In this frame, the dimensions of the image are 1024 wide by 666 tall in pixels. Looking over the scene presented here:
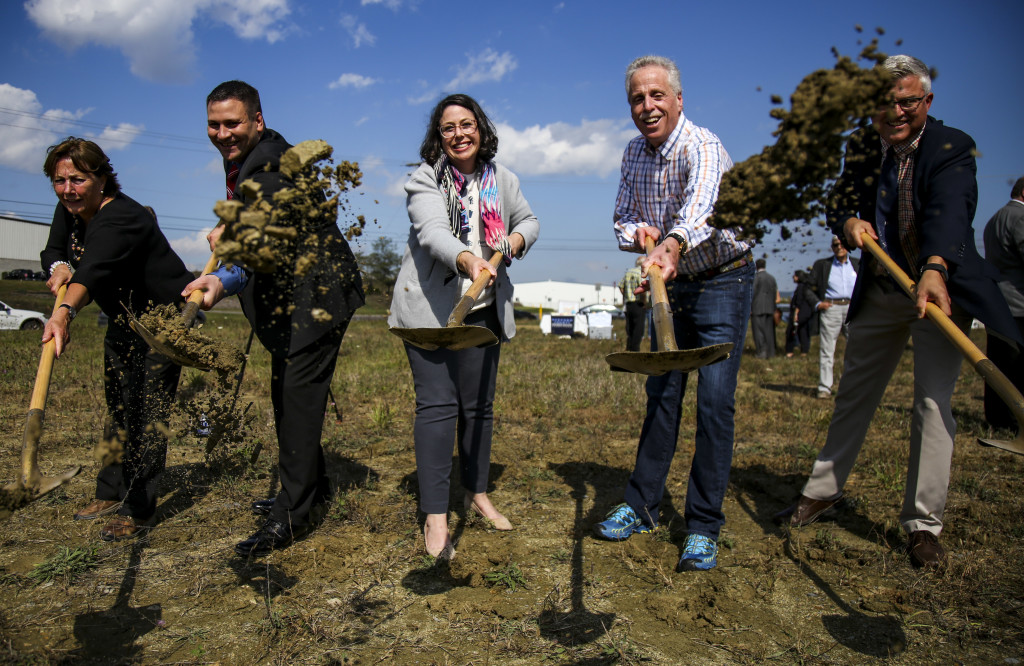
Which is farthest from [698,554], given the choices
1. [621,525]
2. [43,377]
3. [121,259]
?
[121,259]

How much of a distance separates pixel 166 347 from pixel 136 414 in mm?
1000

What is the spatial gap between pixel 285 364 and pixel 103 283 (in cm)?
96

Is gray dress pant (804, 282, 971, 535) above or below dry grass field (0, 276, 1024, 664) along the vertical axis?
above

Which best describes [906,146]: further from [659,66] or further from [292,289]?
[292,289]

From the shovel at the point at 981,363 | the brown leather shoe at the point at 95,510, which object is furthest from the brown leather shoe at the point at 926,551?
the brown leather shoe at the point at 95,510

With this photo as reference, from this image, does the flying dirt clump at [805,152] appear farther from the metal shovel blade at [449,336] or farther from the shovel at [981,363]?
the metal shovel blade at [449,336]

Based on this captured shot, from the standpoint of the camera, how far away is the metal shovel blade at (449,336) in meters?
2.46

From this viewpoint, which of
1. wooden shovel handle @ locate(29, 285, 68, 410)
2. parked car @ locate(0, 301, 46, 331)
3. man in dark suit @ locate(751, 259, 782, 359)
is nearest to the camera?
wooden shovel handle @ locate(29, 285, 68, 410)

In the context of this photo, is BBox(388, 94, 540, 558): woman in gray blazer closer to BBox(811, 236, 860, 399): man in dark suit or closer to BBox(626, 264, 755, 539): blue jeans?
BBox(626, 264, 755, 539): blue jeans

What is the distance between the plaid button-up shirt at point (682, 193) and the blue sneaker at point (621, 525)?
1233 millimetres

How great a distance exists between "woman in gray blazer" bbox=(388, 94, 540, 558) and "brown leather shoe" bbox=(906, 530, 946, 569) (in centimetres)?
187

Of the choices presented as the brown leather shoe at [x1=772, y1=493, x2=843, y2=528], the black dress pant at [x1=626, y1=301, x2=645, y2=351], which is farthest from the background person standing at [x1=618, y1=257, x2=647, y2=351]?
the brown leather shoe at [x1=772, y1=493, x2=843, y2=528]

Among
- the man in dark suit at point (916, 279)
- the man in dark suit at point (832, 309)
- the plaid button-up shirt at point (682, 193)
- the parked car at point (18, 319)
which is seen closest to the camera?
the man in dark suit at point (916, 279)

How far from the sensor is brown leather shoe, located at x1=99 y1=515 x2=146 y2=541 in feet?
10.00
